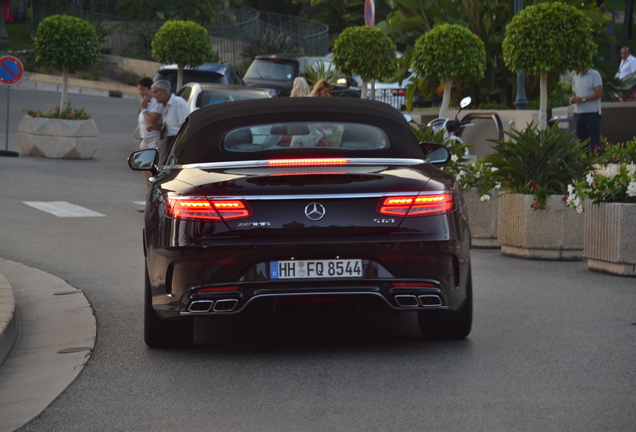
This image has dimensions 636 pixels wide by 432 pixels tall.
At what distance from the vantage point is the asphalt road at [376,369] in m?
5.33

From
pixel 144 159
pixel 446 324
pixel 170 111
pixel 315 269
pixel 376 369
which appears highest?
pixel 170 111

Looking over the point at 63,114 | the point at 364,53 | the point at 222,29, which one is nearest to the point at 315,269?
the point at 364,53

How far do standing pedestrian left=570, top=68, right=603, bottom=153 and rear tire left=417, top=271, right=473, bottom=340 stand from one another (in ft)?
34.0

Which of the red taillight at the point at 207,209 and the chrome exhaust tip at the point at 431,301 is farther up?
the red taillight at the point at 207,209

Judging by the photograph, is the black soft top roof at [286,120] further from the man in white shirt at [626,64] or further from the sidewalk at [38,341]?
the man in white shirt at [626,64]

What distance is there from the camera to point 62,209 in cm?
1509

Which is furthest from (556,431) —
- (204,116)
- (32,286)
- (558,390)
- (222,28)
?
(222,28)

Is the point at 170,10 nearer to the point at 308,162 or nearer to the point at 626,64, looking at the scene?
the point at 626,64

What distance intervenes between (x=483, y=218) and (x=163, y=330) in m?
5.90

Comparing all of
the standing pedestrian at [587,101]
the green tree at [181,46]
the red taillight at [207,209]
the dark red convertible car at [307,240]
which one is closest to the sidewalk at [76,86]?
the green tree at [181,46]

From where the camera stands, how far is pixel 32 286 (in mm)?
9406

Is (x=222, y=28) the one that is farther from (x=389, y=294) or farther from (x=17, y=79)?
(x=389, y=294)

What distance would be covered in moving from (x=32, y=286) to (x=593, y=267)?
4.76 meters

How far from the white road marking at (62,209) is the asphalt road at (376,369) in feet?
13.9
